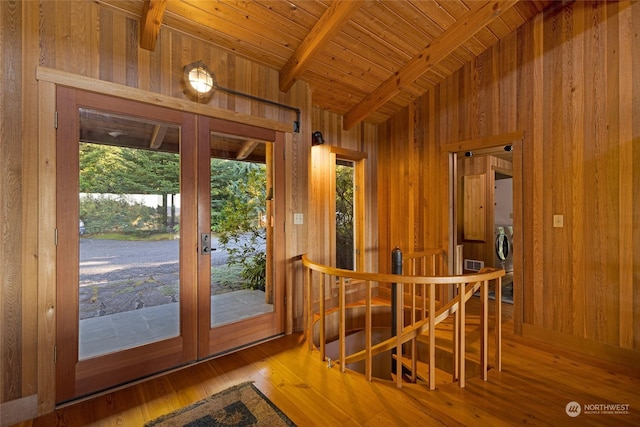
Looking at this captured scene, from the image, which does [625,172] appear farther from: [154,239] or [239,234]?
[154,239]

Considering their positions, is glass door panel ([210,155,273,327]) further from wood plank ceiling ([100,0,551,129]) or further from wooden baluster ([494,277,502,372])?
wooden baluster ([494,277,502,372])

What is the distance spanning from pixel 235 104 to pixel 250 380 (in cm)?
237

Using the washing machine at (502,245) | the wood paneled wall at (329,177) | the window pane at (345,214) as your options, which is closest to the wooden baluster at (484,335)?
the wood paneled wall at (329,177)

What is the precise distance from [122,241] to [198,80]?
1.43m

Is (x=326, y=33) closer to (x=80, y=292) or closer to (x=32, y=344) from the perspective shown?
(x=80, y=292)

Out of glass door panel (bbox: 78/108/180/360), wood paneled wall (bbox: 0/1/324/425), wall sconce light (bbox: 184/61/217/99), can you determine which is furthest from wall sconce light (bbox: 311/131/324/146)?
wood paneled wall (bbox: 0/1/324/425)

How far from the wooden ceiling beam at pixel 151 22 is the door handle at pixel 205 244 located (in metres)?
1.53

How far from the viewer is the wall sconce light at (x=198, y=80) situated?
2.36 metres

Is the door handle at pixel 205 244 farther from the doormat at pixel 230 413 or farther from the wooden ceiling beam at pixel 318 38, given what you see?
the wooden ceiling beam at pixel 318 38

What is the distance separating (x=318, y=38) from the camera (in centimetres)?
249

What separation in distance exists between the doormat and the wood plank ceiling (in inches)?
103

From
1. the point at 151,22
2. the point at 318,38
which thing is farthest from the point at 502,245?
the point at 151,22

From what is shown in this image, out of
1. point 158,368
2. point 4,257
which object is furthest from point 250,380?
point 4,257

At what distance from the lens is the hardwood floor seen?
1.77 meters
